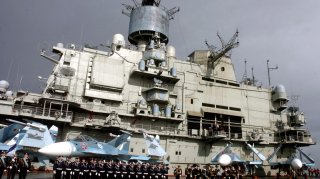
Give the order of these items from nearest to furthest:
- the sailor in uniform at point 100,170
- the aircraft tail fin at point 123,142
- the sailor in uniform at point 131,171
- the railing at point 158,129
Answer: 1. the sailor in uniform at point 100,170
2. the sailor in uniform at point 131,171
3. the aircraft tail fin at point 123,142
4. the railing at point 158,129

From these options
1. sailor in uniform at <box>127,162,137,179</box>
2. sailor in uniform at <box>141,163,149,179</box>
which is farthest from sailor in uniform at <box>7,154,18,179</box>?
sailor in uniform at <box>141,163,149,179</box>

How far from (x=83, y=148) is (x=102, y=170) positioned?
2476mm

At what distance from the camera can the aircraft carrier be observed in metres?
25.6

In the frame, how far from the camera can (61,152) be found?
16766mm

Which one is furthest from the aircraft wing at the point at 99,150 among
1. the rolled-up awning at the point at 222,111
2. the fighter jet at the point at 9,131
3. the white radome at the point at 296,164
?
the white radome at the point at 296,164

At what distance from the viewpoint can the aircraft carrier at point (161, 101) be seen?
25594 millimetres

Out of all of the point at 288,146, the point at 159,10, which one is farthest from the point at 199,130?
the point at 159,10

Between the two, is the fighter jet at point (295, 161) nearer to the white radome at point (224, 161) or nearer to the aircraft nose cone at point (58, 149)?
the white radome at point (224, 161)

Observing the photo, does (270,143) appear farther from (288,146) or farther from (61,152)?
(61,152)

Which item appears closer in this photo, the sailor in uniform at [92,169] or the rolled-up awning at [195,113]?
the sailor in uniform at [92,169]

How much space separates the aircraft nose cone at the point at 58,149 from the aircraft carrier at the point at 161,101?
717cm

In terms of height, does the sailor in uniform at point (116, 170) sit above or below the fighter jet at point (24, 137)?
below

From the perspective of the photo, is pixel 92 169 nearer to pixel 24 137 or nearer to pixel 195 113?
pixel 24 137

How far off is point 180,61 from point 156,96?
668 centimetres
